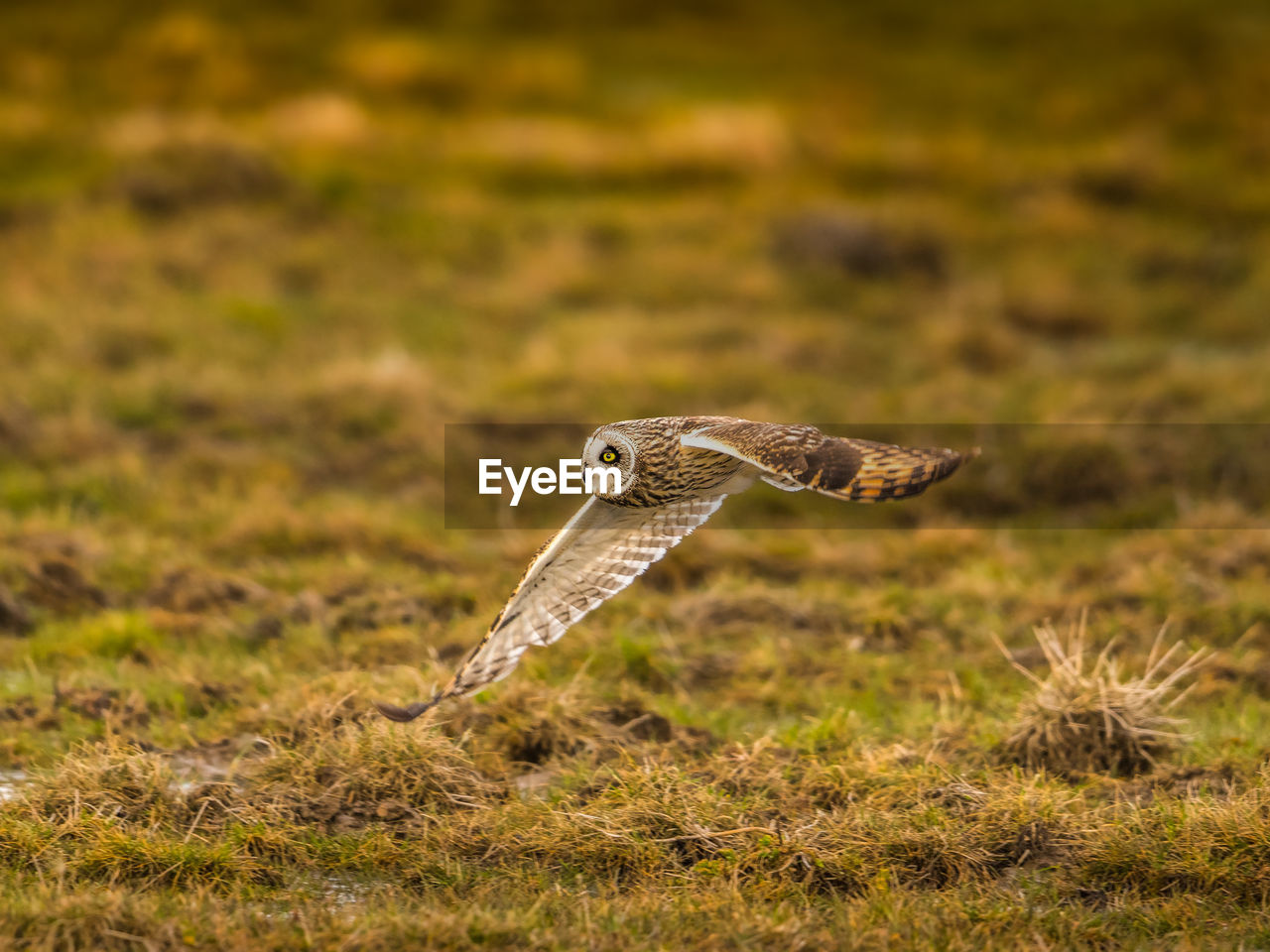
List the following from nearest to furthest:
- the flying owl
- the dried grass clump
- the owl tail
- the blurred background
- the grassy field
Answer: the owl tail < the grassy field < the flying owl < the dried grass clump < the blurred background

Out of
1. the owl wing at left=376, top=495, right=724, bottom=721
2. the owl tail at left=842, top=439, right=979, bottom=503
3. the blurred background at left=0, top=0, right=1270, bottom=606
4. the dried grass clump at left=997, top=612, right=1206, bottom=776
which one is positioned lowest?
the dried grass clump at left=997, top=612, right=1206, bottom=776

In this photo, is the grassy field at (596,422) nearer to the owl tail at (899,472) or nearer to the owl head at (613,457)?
the owl head at (613,457)

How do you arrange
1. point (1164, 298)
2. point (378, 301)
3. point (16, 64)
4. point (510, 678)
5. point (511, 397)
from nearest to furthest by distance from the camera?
point (510, 678)
point (511, 397)
point (378, 301)
point (1164, 298)
point (16, 64)

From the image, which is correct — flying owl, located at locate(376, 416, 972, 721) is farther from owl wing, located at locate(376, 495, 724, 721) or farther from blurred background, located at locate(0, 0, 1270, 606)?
blurred background, located at locate(0, 0, 1270, 606)

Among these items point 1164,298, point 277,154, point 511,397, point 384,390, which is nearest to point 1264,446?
point 1164,298

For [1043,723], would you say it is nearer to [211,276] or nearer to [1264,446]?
[1264,446]

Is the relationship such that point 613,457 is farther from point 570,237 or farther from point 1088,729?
point 570,237

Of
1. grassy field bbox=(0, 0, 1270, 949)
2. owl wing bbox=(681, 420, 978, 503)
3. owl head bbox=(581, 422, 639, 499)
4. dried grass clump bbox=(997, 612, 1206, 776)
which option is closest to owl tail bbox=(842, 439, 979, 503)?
owl wing bbox=(681, 420, 978, 503)

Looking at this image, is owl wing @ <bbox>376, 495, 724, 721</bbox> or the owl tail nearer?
the owl tail
